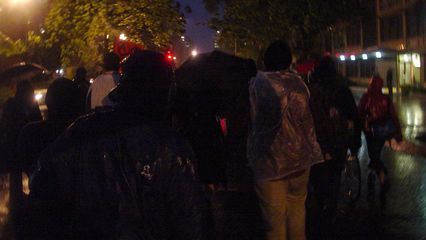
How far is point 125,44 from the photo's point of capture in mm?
10641

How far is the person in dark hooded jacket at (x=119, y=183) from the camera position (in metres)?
2.41

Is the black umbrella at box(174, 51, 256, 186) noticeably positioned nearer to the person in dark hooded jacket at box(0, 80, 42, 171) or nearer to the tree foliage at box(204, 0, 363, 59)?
the person in dark hooded jacket at box(0, 80, 42, 171)

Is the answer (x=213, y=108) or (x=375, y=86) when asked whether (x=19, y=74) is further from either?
(x=375, y=86)

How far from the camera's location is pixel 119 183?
2.41 meters

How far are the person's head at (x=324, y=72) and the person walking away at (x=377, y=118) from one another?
1.46 m

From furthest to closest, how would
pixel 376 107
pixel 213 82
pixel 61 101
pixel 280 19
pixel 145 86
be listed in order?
pixel 280 19, pixel 376 107, pixel 213 82, pixel 61 101, pixel 145 86

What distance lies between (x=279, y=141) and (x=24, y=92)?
439 cm

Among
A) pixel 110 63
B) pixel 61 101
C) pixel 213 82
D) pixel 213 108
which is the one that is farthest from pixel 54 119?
pixel 110 63

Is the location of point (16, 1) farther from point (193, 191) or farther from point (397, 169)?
point (193, 191)

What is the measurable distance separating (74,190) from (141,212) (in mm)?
244

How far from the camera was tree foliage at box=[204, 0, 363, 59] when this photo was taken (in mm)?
20594

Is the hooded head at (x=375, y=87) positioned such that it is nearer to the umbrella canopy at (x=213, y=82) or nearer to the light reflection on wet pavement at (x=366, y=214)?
the light reflection on wet pavement at (x=366, y=214)

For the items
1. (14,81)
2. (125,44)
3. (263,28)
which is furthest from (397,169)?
(263,28)

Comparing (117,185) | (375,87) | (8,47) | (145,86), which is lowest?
(375,87)
